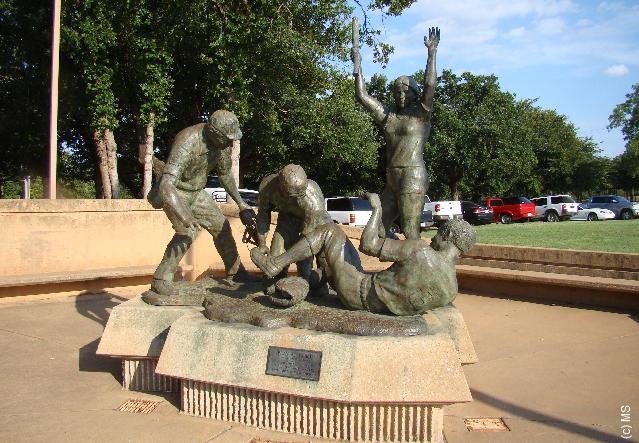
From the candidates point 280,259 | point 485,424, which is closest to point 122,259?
point 280,259

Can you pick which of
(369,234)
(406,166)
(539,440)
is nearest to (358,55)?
(406,166)

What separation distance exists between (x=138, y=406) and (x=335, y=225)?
1.94 m

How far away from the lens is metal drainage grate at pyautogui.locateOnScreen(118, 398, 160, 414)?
3955 mm

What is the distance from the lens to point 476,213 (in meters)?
27.5

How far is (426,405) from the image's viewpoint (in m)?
3.40

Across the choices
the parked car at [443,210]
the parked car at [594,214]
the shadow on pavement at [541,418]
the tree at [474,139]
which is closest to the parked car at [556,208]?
the parked car at [594,214]

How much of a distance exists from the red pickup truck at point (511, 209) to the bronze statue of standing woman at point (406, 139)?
25.4 meters

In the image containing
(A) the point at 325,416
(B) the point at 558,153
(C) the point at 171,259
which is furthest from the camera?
(B) the point at 558,153

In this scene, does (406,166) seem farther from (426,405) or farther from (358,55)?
(426,405)

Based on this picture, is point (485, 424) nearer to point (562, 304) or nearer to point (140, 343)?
point (140, 343)

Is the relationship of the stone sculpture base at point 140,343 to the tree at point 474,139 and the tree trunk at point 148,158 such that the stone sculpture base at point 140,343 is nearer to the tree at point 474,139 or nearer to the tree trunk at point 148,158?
the tree trunk at point 148,158

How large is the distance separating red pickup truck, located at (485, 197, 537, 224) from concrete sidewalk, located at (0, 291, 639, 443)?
23011 millimetres

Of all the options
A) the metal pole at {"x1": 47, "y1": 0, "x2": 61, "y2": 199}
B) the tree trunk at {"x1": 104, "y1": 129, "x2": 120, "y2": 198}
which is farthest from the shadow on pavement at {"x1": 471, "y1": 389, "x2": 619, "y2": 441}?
the tree trunk at {"x1": 104, "y1": 129, "x2": 120, "y2": 198}

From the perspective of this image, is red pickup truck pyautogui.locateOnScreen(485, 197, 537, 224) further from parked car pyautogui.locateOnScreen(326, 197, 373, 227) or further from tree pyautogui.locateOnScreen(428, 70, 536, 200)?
parked car pyautogui.locateOnScreen(326, 197, 373, 227)
